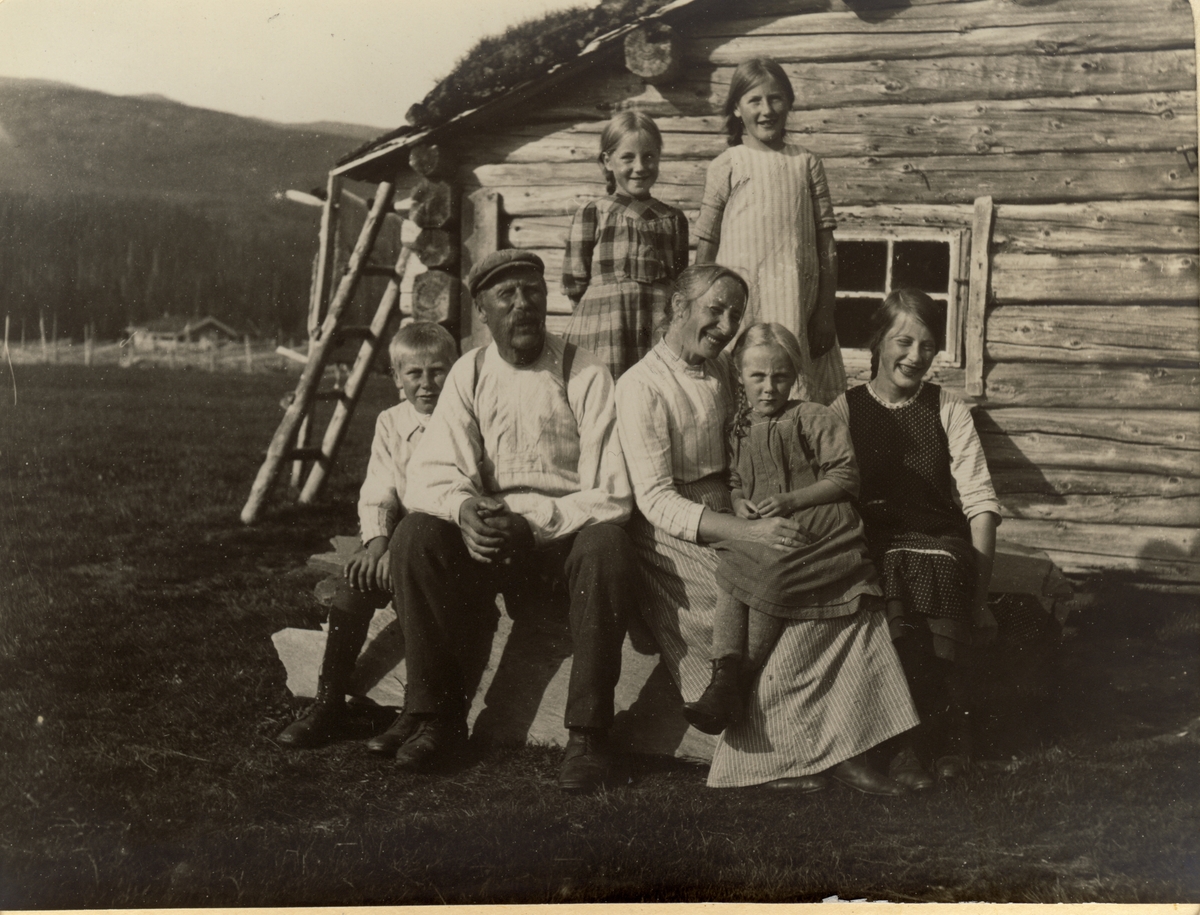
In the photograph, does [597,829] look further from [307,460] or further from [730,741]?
[307,460]

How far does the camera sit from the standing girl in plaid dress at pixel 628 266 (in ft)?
13.3

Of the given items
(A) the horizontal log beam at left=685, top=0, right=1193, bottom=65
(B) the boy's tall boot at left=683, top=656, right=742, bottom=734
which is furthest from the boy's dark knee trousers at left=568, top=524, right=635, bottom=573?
(A) the horizontal log beam at left=685, top=0, right=1193, bottom=65

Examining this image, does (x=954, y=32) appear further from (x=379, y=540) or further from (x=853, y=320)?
(x=379, y=540)

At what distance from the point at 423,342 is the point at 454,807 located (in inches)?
68.2

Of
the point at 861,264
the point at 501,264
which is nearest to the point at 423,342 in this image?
the point at 501,264

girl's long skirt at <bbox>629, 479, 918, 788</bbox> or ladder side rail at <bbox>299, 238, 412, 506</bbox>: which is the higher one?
ladder side rail at <bbox>299, 238, 412, 506</bbox>

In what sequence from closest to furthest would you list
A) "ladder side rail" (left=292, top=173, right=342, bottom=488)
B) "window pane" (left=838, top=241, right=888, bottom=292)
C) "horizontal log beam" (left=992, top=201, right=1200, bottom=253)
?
"horizontal log beam" (left=992, top=201, right=1200, bottom=253), "ladder side rail" (left=292, top=173, right=342, bottom=488), "window pane" (left=838, top=241, right=888, bottom=292)

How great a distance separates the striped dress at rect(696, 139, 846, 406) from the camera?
402 centimetres

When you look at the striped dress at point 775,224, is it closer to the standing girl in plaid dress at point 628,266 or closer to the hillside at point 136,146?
the standing girl in plaid dress at point 628,266

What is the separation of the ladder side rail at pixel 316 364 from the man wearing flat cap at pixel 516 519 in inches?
97.9

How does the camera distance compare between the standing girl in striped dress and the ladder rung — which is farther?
the ladder rung

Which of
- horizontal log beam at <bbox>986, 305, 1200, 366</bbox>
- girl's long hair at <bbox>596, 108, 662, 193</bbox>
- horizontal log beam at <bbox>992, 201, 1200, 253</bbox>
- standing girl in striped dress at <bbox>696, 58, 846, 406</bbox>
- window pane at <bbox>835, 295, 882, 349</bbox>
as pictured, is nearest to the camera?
girl's long hair at <bbox>596, 108, 662, 193</bbox>

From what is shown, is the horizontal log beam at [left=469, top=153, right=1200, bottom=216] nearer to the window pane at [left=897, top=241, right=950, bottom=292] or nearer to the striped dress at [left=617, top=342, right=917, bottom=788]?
the window pane at [left=897, top=241, right=950, bottom=292]

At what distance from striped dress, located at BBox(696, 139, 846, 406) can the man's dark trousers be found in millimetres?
1341
